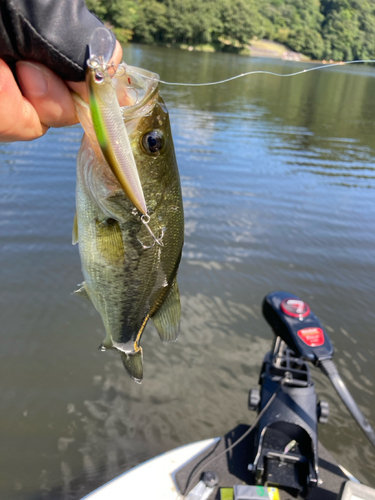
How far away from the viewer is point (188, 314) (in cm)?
557

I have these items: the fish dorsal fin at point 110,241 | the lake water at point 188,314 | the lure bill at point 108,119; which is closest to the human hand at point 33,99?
the lure bill at point 108,119

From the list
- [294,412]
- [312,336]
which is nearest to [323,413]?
[294,412]

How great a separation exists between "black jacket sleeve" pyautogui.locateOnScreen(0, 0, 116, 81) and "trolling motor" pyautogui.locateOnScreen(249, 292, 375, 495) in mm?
2333

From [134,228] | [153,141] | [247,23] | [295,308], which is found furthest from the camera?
[247,23]

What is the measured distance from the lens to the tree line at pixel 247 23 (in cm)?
5488

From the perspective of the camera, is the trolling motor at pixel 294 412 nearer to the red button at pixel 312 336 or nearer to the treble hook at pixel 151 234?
the red button at pixel 312 336

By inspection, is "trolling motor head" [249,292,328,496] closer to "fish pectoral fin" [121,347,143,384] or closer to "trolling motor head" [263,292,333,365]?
"trolling motor head" [263,292,333,365]

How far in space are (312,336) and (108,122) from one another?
89.5 inches

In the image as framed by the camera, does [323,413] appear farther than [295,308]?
No

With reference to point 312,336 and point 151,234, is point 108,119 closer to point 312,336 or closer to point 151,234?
point 151,234

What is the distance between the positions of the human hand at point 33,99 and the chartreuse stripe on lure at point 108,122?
6.8 inches

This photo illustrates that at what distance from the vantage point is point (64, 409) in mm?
4203

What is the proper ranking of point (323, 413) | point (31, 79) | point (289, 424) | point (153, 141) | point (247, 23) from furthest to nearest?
point (247, 23)
point (323, 413)
point (289, 424)
point (153, 141)
point (31, 79)

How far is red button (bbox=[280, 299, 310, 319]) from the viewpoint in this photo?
9.66ft
